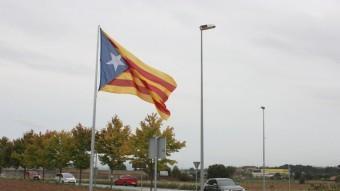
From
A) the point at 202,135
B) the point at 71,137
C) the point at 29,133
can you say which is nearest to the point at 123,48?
the point at 202,135

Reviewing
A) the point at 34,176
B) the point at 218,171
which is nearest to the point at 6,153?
the point at 34,176

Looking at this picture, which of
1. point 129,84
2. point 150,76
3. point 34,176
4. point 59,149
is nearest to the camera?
point 129,84

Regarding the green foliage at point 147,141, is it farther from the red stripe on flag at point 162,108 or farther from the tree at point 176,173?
the tree at point 176,173

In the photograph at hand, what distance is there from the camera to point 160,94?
16.2 m

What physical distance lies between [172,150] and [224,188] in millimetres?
4076

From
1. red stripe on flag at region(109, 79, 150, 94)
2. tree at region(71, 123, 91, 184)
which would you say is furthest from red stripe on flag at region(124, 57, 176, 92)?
tree at region(71, 123, 91, 184)

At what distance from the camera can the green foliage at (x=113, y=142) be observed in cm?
4469

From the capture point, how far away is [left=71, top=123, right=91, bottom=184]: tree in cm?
5184

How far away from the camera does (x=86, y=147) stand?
171ft

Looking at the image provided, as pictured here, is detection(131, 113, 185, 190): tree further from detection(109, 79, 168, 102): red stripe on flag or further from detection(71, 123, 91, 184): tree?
detection(109, 79, 168, 102): red stripe on flag

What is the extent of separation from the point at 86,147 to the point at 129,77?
37154mm

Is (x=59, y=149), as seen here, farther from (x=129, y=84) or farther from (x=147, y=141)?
(x=129, y=84)

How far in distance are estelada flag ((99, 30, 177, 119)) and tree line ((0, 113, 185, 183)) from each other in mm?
21314

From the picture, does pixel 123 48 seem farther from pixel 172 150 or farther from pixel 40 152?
pixel 40 152
